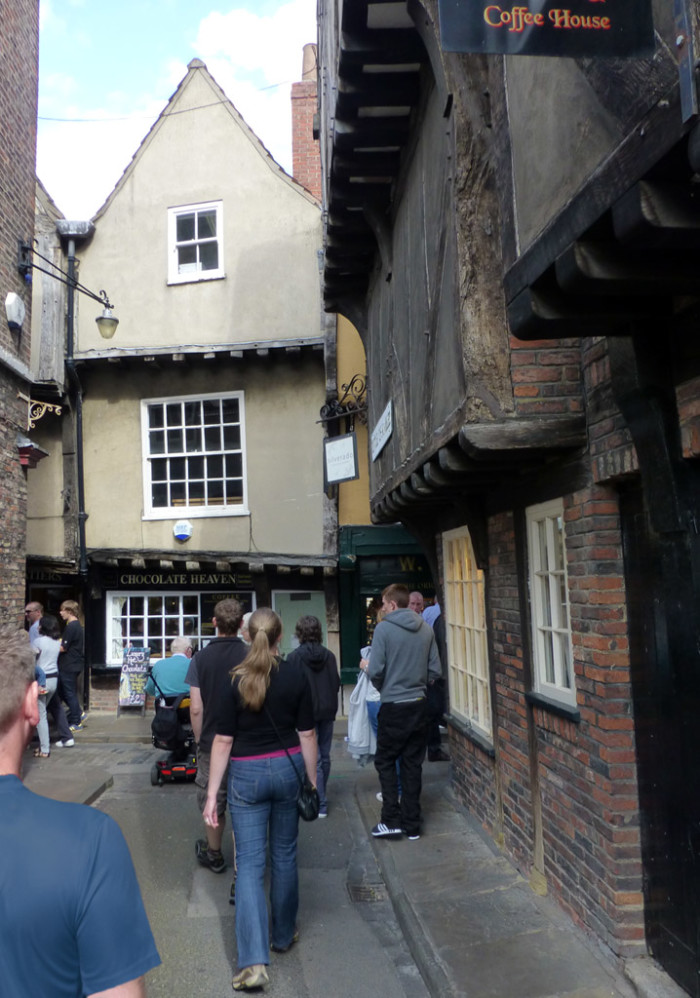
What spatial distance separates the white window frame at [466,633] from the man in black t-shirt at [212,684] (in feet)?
6.44

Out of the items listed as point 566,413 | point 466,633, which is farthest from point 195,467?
point 566,413

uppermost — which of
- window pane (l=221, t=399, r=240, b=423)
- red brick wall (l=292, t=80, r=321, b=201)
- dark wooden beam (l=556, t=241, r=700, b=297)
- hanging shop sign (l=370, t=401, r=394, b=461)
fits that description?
A: red brick wall (l=292, t=80, r=321, b=201)

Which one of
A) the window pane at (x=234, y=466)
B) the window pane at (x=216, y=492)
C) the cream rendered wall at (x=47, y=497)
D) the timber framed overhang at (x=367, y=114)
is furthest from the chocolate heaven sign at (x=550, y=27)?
the cream rendered wall at (x=47, y=497)

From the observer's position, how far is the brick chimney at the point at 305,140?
1486 centimetres

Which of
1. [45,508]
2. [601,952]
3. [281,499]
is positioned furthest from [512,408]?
[45,508]

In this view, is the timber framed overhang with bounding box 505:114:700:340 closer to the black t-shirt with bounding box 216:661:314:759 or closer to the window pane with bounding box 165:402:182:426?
the black t-shirt with bounding box 216:661:314:759

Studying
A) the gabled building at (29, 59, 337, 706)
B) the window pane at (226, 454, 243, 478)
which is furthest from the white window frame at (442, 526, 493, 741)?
the window pane at (226, 454, 243, 478)

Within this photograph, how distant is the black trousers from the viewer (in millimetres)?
6324

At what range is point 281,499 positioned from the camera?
13727mm

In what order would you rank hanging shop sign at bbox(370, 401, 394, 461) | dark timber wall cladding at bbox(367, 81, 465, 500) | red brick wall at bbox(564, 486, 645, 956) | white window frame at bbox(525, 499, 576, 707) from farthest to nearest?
1. hanging shop sign at bbox(370, 401, 394, 461)
2. dark timber wall cladding at bbox(367, 81, 465, 500)
3. white window frame at bbox(525, 499, 576, 707)
4. red brick wall at bbox(564, 486, 645, 956)

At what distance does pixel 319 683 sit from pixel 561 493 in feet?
11.1

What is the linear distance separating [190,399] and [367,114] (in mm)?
8340

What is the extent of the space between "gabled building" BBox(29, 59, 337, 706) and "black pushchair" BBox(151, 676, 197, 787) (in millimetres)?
4609

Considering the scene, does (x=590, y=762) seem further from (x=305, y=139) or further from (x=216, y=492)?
(x=305, y=139)
